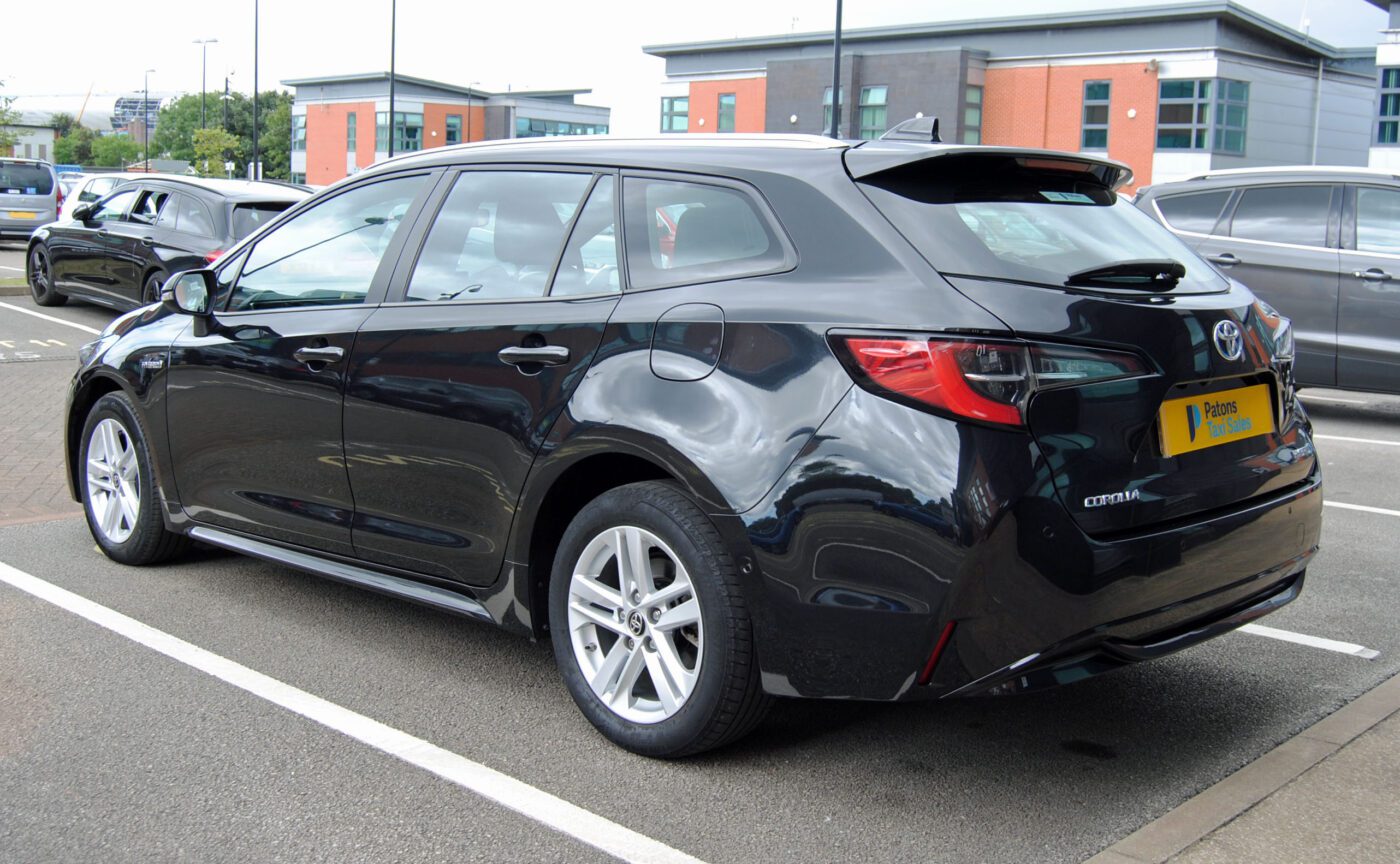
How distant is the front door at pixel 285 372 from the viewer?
4.47 m

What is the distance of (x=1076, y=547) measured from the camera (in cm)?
309

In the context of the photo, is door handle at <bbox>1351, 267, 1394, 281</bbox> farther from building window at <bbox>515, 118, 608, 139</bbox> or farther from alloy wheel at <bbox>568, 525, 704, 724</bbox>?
building window at <bbox>515, 118, 608, 139</bbox>

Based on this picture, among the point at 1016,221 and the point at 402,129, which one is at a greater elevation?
the point at 402,129

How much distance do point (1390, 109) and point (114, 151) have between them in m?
127

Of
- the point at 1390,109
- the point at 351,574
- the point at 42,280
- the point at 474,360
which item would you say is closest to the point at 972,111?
the point at 1390,109

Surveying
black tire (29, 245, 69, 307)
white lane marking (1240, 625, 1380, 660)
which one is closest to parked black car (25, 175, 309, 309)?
black tire (29, 245, 69, 307)

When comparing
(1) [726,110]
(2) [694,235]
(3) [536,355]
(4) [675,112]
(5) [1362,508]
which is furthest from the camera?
(4) [675,112]

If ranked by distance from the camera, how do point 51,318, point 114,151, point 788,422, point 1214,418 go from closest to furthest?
point 788,422 < point 1214,418 < point 51,318 < point 114,151

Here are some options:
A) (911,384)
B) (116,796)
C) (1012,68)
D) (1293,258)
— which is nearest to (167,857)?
(116,796)

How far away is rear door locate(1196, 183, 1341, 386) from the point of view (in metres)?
9.86

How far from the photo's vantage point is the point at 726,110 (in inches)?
2591

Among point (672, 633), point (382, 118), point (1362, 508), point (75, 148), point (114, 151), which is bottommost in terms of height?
point (1362, 508)

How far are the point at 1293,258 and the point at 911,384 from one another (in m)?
7.93

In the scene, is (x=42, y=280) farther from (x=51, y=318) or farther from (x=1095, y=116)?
(x=1095, y=116)
